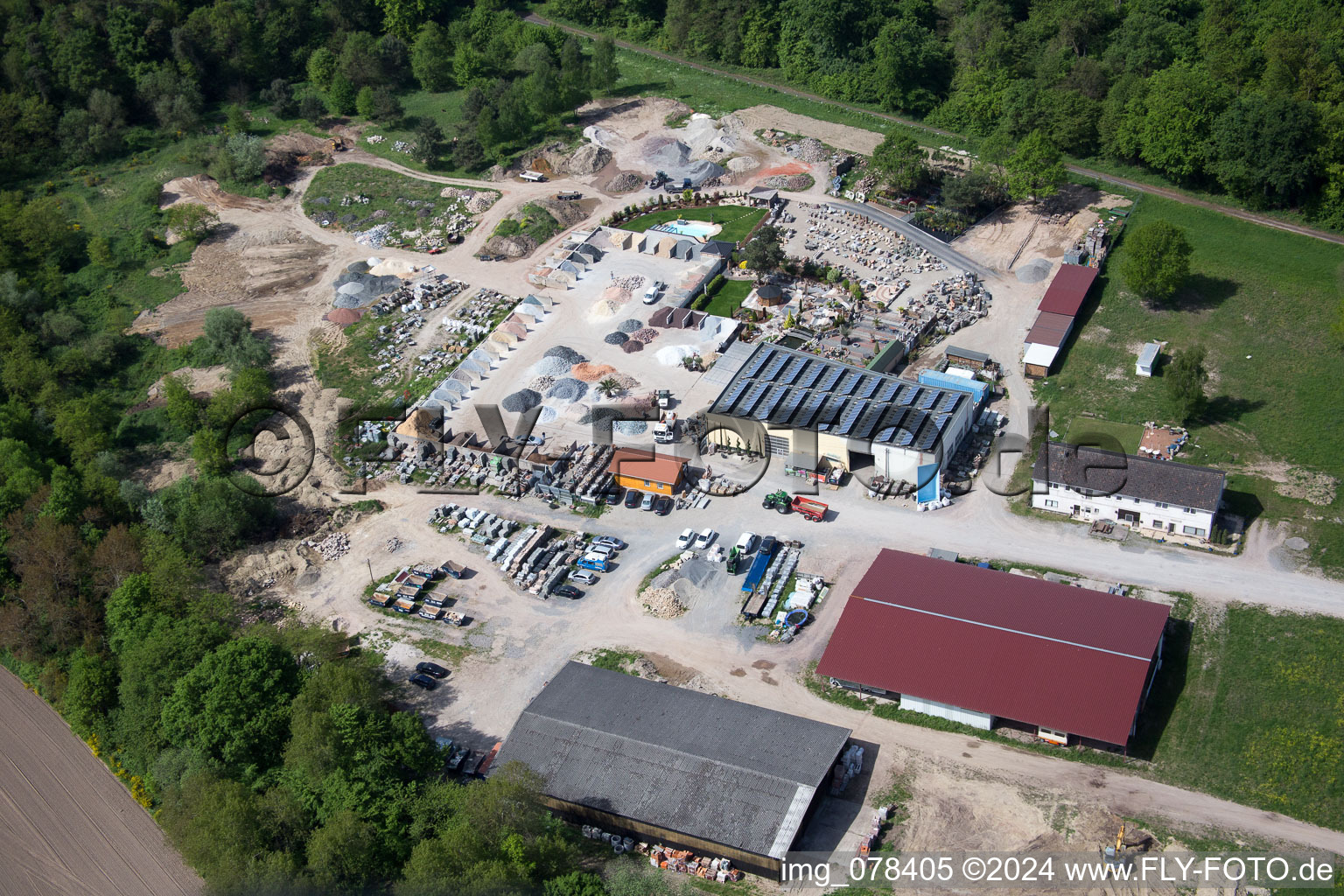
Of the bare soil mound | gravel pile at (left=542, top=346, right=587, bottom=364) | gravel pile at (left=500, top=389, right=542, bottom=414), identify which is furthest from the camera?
the bare soil mound

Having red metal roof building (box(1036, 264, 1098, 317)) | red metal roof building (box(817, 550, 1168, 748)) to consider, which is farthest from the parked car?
red metal roof building (box(1036, 264, 1098, 317))

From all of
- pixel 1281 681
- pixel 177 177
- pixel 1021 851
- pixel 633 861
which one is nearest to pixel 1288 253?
pixel 1281 681

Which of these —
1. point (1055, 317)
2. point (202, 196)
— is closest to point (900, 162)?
point (1055, 317)

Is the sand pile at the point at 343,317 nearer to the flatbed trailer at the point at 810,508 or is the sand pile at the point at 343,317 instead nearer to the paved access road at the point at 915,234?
the paved access road at the point at 915,234

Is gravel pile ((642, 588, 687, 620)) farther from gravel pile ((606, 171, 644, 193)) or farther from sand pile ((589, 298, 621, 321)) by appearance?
gravel pile ((606, 171, 644, 193))

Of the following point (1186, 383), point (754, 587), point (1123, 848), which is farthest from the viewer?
point (1186, 383)

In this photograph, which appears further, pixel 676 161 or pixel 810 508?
pixel 676 161

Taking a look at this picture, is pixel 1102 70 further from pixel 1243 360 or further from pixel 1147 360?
pixel 1147 360

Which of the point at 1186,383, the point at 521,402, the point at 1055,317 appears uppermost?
the point at 1186,383
